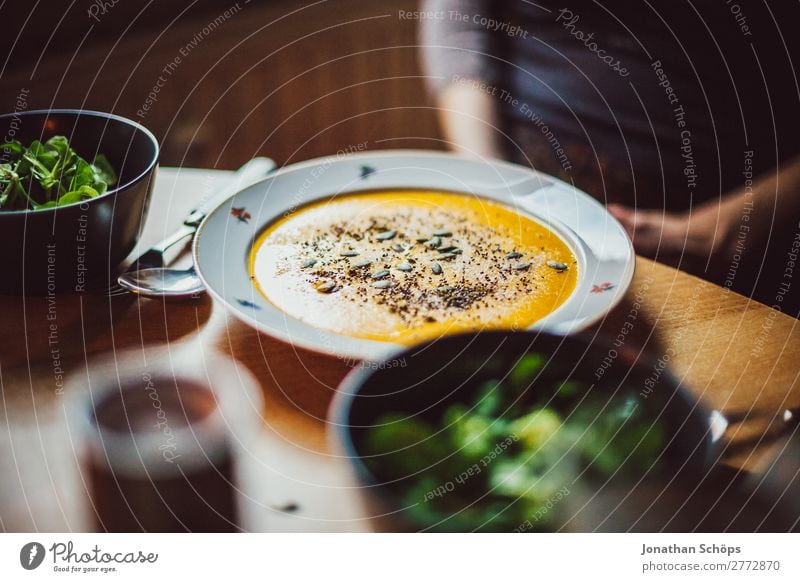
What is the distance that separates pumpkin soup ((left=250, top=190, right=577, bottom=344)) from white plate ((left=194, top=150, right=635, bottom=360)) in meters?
0.01

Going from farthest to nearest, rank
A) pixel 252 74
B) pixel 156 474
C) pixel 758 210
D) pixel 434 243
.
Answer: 1. pixel 252 74
2. pixel 758 210
3. pixel 434 243
4. pixel 156 474

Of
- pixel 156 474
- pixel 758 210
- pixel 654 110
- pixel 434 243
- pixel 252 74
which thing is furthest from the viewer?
pixel 252 74

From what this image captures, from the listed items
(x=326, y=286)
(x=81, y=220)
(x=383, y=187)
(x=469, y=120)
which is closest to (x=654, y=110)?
(x=469, y=120)

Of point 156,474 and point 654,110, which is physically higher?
point 654,110

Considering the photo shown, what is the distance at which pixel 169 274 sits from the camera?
0.43 m

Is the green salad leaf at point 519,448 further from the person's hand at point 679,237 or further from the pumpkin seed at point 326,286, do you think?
the person's hand at point 679,237

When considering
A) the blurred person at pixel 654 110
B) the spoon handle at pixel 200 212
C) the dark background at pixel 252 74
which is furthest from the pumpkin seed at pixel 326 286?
the dark background at pixel 252 74

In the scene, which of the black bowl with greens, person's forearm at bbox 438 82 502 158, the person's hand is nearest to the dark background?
person's forearm at bbox 438 82 502 158

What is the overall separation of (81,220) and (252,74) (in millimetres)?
730

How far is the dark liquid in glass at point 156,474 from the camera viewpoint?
34cm

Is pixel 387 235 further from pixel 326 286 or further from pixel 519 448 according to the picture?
pixel 519 448

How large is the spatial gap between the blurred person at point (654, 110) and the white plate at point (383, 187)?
0.11 meters

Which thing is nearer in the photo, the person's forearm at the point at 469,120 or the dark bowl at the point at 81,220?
the dark bowl at the point at 81,220

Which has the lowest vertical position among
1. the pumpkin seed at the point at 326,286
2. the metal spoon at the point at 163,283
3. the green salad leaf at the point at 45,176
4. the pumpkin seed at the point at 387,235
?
the metal spoon at the point at 163,283
